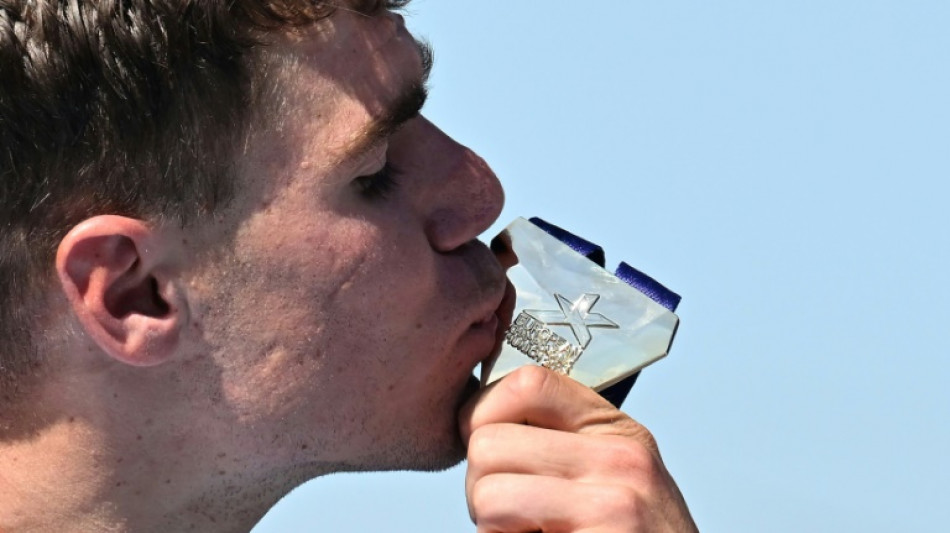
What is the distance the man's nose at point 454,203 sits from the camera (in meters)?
4.30

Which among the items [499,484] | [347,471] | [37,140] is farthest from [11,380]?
[499,484]

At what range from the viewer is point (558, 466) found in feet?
13.5

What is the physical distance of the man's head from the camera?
4.13 m

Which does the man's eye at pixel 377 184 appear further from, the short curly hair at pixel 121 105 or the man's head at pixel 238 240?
the short curly hair at pixel 121 105

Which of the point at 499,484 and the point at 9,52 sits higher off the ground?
the point at 9,52

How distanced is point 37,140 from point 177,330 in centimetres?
62

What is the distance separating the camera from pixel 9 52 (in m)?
4.10

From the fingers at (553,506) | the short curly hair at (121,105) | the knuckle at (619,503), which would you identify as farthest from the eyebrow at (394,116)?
the knuckle at (619,503)

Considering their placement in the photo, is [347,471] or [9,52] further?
[347,471]

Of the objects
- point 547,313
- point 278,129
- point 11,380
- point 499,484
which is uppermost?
point 278,129

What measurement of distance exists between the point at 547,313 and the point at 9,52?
163 centimetres

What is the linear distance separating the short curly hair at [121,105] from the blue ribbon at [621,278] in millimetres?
955

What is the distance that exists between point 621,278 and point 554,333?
264 millimetres

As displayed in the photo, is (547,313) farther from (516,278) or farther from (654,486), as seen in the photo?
(654,486)
